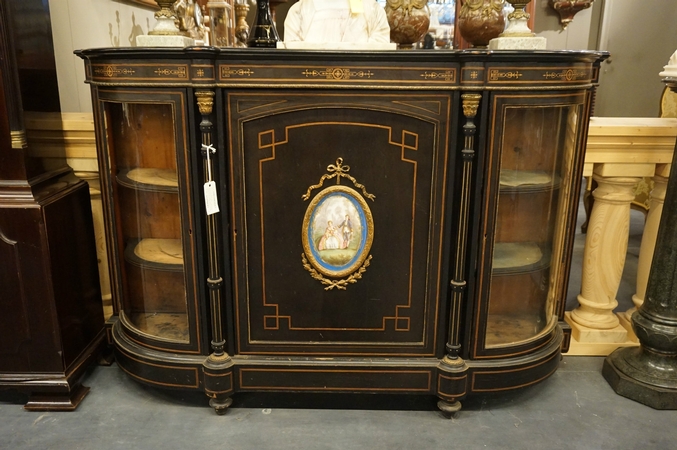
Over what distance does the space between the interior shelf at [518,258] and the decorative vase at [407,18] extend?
32.1 inches

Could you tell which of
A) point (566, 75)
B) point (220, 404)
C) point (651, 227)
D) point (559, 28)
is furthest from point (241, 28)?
point (559, 28)

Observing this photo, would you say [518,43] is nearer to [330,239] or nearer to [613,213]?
[330,239]

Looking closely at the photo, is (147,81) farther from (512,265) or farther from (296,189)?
(512,265)

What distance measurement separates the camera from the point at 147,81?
1761 mm

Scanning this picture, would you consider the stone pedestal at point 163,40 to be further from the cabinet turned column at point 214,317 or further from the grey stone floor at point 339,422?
the grey stone floor at point 339,422

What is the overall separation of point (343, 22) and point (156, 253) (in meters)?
1.04

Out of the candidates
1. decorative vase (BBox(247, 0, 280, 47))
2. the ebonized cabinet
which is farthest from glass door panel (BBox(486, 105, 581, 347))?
the ebonized cabinet

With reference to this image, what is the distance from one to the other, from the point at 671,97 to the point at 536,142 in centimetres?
215

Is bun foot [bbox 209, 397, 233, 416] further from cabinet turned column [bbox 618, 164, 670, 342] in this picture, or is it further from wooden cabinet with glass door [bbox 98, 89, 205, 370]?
cabinet turned column [bbox 618, 164, 670, 342]

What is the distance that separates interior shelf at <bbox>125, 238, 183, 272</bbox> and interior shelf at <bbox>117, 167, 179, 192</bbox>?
196 millimetres

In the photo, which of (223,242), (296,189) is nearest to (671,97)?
(296,189)

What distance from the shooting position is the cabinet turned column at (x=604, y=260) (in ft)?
7.74

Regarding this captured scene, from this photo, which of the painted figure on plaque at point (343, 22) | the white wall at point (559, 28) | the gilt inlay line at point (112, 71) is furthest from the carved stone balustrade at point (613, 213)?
the white wall at point (559, 28)

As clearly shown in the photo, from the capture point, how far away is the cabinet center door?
179 cm
